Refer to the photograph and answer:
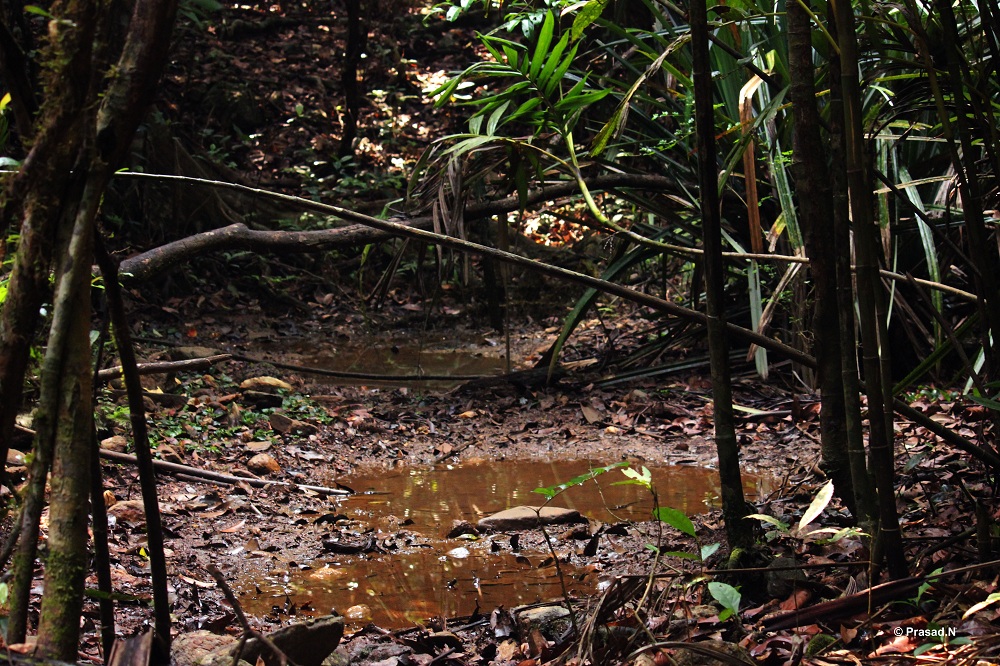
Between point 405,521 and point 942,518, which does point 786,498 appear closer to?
point 942,518

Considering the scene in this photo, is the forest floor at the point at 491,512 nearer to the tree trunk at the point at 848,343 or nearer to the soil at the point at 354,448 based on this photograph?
the soil at the point at 354,448

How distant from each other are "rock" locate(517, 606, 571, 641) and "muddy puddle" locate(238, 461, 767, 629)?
0.25 m

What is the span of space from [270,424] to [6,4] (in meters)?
3.61

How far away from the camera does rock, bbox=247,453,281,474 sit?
11.0 ft

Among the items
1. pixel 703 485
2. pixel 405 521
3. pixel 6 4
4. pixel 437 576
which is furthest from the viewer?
pixel 6 4

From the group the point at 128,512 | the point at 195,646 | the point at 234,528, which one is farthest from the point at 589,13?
the point at 128,512

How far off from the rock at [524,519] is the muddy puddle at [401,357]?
185cm

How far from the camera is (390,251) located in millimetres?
7430

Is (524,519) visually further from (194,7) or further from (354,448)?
(194,7)

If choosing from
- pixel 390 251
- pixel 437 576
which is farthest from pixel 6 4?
pixel 437 576

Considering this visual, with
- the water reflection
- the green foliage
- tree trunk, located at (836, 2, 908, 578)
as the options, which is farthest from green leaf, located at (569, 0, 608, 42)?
the green foliage

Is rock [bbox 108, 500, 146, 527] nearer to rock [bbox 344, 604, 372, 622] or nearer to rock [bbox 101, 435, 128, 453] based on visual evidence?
rock [bbox 101, 435, 128, 453]

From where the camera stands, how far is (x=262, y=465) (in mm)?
3369

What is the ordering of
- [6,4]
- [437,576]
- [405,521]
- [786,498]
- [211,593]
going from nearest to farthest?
[211,593]
[437,576]
[786,498]
[405,521]
[6,4]
